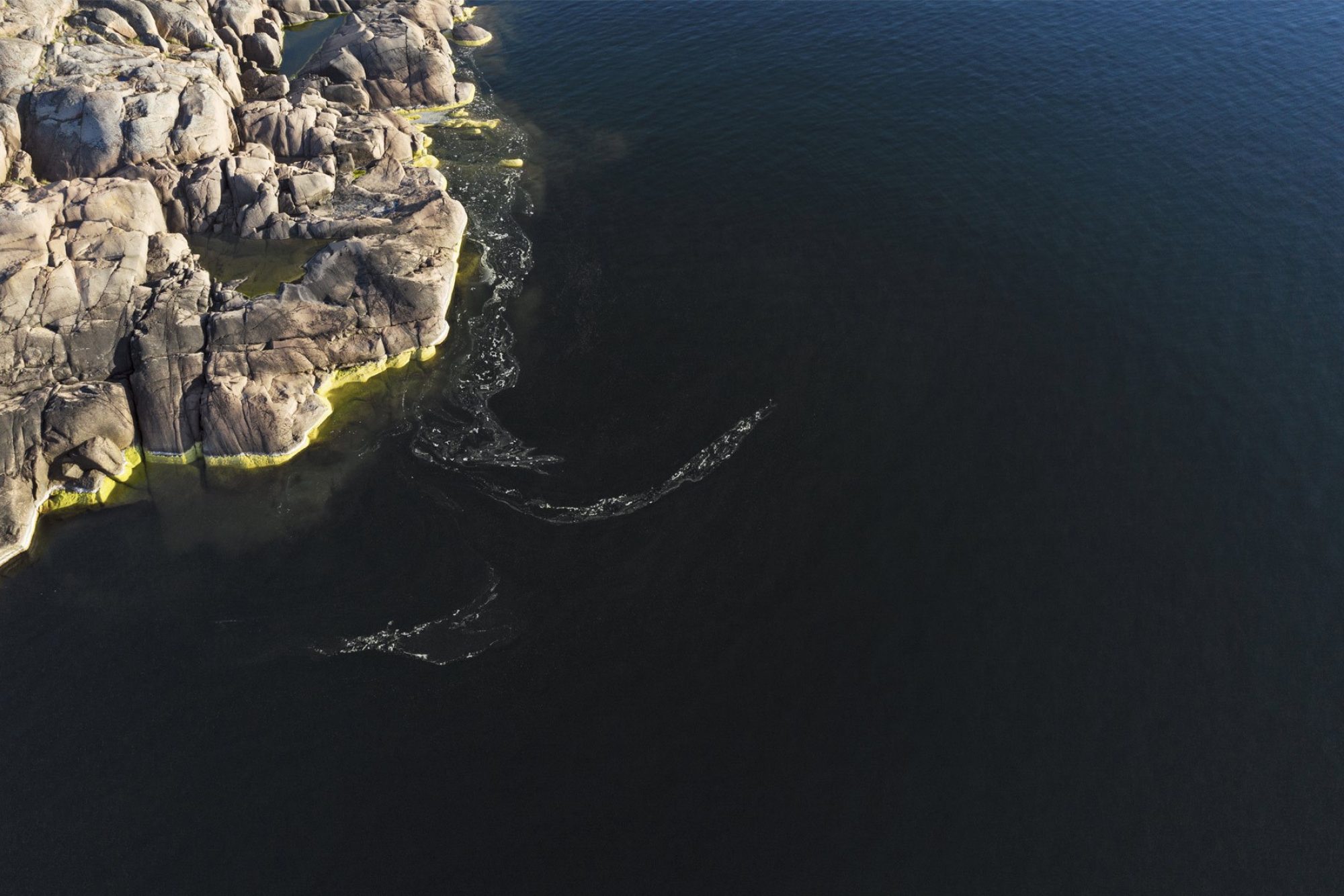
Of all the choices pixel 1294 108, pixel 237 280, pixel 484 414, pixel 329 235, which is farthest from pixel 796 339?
pixel 1294 108

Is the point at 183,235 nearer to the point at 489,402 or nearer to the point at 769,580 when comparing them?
the point at 489,402

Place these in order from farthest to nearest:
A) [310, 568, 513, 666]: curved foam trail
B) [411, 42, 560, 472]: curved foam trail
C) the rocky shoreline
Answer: [411, 42, 560, 472]: curved foam trail < the rocky shoreline < [310, 568, 513, 666]: curved foam trail

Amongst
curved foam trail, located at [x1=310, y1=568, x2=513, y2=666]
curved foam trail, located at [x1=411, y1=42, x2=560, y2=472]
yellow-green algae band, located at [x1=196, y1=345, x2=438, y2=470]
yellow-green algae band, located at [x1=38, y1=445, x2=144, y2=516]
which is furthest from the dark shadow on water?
curved foam trail, located at [x1=310, y1=568, x2=513, y2=666]

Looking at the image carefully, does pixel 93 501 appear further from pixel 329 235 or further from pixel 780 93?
pixel 780 93

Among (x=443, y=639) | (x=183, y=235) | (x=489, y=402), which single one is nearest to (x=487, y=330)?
(x=489, y=402)

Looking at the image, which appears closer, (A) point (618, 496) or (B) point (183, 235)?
(A) point (618, 496)

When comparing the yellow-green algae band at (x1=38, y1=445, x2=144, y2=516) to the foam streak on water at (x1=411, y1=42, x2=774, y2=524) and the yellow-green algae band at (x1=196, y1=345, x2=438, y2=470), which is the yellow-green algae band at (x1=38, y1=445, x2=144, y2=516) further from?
the foam streak on water at (x1=411, y1=42, x2=774, y2=524)

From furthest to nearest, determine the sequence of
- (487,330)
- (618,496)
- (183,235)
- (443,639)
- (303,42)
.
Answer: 1. (303,42)
2. (183,235)
3. (487,330)
4. (618,496)
5. (443,639)
